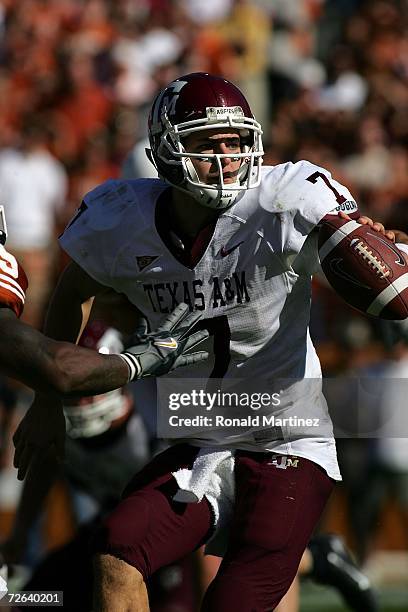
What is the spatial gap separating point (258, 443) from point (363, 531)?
10.6 ft

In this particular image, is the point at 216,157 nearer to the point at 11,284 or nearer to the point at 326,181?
the point at 326,181

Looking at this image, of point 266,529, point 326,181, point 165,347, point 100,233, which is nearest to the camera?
point 165,347

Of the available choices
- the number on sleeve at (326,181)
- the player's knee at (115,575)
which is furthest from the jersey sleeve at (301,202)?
the player's knee at (115,575)

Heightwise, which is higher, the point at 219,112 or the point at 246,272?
the point at 219,112

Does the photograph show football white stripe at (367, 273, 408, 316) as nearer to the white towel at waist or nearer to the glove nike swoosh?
the glove nike swoosh

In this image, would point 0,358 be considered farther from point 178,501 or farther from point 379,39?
point 379,39

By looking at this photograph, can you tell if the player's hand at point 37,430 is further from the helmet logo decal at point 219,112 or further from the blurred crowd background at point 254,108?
the blurred crowd background at point 254,108

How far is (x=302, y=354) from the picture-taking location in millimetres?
3727

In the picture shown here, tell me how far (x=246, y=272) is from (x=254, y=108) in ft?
22.6

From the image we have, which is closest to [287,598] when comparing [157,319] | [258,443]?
[258,443]

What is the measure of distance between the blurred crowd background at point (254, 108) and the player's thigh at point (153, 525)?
2.86 meters

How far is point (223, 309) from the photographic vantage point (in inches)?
142

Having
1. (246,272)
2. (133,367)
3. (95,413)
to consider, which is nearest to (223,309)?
(246,272)

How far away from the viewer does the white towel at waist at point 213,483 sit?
11.6 feet
